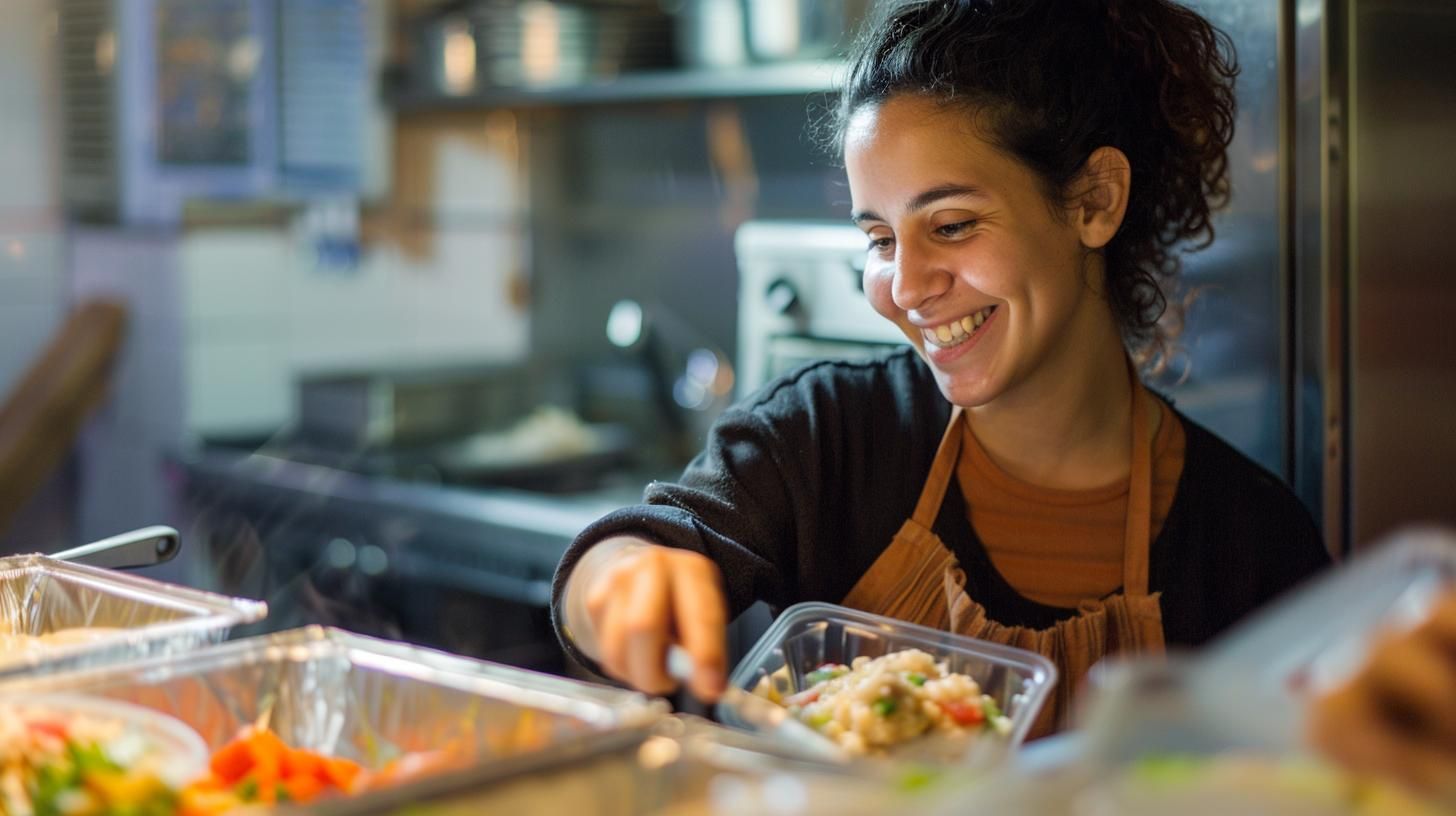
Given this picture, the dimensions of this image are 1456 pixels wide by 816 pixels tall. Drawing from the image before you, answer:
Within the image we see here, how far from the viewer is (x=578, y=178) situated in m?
4.11

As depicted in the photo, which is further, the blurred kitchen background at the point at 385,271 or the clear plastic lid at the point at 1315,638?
the blurred kitchen background at the point at 385,271

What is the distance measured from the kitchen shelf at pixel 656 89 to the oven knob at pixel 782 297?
0.39 meters

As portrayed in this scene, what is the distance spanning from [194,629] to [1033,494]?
96 centimetres

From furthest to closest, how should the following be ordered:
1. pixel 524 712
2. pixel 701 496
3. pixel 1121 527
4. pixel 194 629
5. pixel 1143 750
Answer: pixel 1121 527
pixel 701 496
pixel 194 629
pixel 524 712
pixel 1143 750

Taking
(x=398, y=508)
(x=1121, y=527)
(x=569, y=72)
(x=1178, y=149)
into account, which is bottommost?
(x=398, y=508)

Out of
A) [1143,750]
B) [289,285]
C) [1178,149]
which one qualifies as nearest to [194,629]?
[1143,750]

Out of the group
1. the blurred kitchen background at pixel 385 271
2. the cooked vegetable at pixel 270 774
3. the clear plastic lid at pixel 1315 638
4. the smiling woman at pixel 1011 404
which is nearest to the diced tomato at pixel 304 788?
the cooked vegetable at pixel 270 774

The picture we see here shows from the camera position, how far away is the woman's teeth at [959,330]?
1.65 metres

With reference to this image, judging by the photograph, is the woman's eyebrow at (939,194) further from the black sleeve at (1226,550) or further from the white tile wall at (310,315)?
the white tile wall at (310,315)

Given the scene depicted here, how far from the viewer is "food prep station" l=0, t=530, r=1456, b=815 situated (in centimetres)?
78

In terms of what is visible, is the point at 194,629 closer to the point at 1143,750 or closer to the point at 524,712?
the point at 524,712

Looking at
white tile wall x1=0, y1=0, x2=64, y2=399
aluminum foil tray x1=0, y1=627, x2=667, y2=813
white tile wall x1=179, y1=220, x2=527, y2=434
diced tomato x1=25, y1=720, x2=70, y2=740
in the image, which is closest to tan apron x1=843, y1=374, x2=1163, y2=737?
aluminum foil tray x1=0, y1=627, x2=667, y2=813

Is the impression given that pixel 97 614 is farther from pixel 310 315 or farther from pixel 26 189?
pixel 26 189

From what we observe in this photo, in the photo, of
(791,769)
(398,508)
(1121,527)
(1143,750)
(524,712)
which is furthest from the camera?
(398,508)
